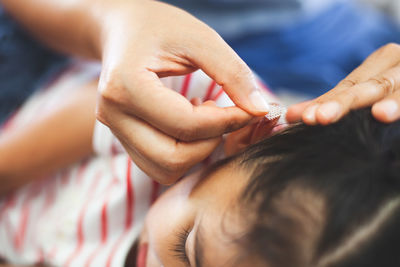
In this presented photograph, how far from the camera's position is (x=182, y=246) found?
46 centimetres

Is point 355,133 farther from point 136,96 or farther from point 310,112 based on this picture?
point 136,96

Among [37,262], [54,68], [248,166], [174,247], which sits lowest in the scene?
[37,262]

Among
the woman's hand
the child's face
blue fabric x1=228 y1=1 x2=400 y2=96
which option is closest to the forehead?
the child's face

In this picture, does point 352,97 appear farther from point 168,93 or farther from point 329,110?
point 168,93

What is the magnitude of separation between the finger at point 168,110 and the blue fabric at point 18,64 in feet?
1.64

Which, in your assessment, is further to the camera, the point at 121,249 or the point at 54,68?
the point at 54,68

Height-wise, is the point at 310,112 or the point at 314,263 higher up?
the point at 310,112

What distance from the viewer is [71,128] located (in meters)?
0.68

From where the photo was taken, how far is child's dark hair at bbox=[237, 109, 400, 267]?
14.0 inches

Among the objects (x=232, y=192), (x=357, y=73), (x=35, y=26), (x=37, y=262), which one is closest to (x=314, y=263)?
(x=232, y=192)

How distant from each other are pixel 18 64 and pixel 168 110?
589 millimetres

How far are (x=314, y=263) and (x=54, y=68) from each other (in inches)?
29.6

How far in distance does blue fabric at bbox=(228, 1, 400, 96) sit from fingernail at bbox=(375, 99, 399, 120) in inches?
19.5

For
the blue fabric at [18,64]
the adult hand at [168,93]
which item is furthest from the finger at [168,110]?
the blue fabric at [18,64]
